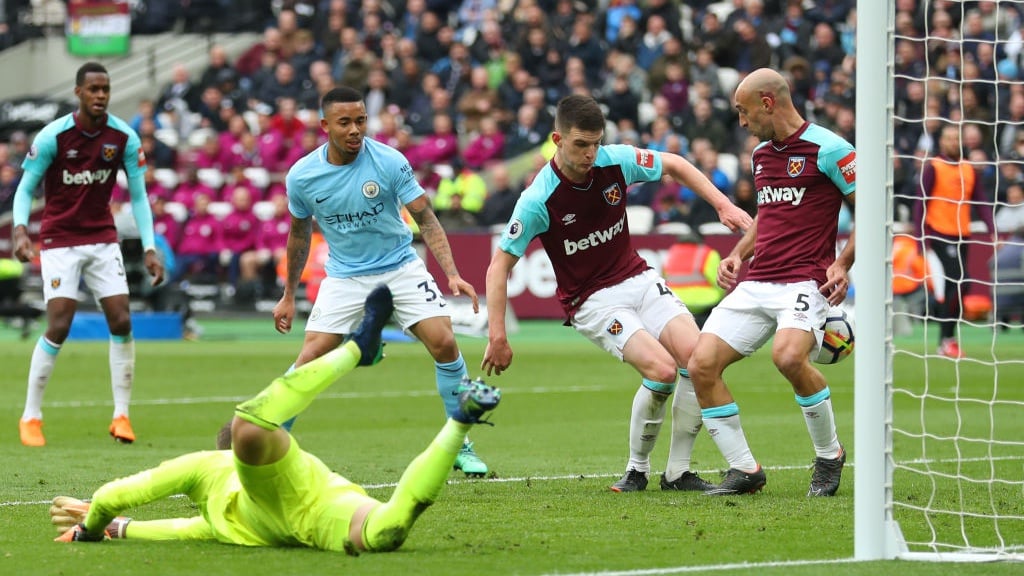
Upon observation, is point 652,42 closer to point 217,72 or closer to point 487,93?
point 487,93

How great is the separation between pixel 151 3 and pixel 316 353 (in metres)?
26.3

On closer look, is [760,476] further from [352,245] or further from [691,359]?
[352,245]

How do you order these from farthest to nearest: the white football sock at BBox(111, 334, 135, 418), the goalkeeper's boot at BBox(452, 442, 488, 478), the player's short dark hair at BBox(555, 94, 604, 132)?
the white football sock at BBox(111, 334, 135, 418) < the goalkeeper's boot at BBox(452, 442, 488, 478) < the player's short dark hair at BBox(555, 94, 604, 132)

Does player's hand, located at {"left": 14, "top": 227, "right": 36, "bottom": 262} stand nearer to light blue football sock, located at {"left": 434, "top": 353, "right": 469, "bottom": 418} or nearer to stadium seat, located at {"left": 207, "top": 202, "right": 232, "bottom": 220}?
light blue football sock, located at {"left": 434, "top": 353, "right": 469, "bottom": 418}

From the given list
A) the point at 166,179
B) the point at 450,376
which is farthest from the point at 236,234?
the point at 450,376

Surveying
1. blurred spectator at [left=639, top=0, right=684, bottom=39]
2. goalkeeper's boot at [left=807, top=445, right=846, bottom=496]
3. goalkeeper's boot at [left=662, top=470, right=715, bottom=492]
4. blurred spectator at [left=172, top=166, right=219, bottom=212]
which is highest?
blurred spectator at [left=639, top=0, right=684, bottom=39]

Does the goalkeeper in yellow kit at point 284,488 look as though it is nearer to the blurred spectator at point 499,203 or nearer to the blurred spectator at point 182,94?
the blurred spectator at point 499,203

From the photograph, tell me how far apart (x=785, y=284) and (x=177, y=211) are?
2123cm

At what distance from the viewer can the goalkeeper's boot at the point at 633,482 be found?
8.49 m

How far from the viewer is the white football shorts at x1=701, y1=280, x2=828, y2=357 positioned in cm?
820

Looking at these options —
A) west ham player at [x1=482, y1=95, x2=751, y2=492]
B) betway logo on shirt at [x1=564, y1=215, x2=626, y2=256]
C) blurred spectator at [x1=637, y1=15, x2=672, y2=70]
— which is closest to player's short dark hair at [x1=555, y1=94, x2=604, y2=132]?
west ham player at [x1=482, y1=95, x2=751, y2=492]

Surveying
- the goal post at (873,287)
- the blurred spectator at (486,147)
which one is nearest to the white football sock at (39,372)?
the goal post at (873,287)

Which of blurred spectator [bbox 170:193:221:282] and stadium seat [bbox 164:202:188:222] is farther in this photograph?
stadium seat [bbox 164:202:188:222]

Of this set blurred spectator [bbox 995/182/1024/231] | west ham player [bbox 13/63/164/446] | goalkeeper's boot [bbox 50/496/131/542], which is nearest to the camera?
goalkeeper's boot [bbox 50/496/131/542]
